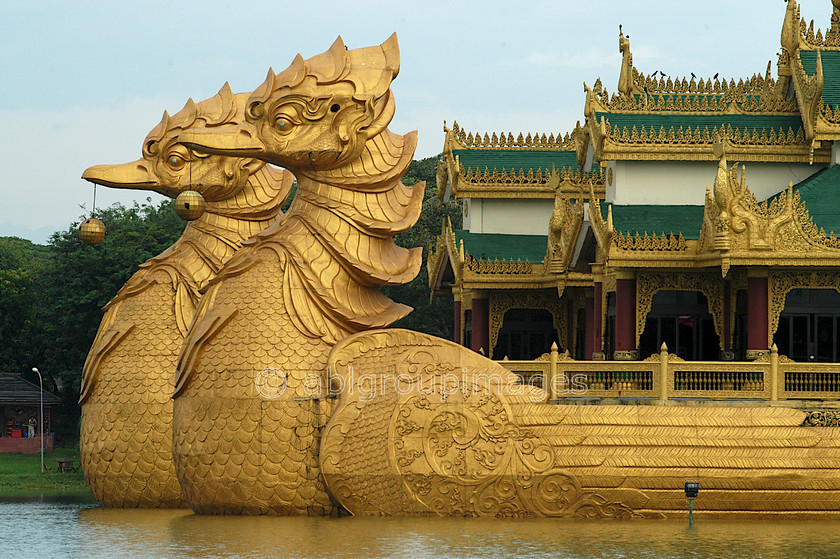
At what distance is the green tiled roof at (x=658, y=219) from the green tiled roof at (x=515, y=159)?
17.9 ft

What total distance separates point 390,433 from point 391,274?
1.81 metres

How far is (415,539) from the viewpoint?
37.1 ft

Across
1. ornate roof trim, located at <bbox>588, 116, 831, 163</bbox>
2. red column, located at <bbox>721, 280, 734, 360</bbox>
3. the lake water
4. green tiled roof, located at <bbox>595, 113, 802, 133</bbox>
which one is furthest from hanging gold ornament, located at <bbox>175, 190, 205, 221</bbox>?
green tiled roof, located at <bbox>595, 113, 802, 133</bbox>

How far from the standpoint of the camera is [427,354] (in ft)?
43.2

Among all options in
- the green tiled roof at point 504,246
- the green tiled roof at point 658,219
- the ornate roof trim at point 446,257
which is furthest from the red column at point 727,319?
the ornate roof trim at point 446,257

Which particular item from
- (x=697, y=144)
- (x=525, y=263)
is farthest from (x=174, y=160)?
(x=525, y=263)

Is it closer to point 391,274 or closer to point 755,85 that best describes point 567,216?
point 755,85

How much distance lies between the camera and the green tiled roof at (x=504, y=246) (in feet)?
78.4

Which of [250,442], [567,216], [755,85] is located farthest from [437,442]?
[755,85]

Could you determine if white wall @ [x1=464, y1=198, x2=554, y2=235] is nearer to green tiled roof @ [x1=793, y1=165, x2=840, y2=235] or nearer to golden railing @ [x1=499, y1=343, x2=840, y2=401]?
green tiled roof @ [x1=793, y1=165, x2=840, y2=235]

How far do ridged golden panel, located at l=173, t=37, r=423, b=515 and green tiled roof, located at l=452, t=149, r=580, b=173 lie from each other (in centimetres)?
1136

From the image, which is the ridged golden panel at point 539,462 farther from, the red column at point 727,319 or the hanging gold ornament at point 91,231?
the red column at point 727,319

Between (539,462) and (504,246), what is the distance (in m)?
11.9

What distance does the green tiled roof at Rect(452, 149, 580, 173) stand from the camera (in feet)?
82.6
